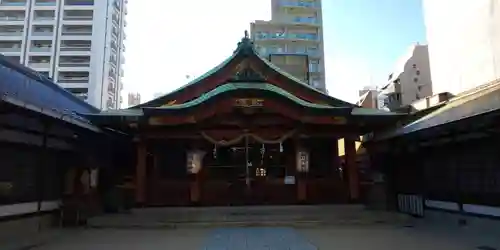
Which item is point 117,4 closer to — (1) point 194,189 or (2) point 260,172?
(2) point 260,172

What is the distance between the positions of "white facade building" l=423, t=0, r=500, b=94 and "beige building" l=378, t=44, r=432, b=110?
20480 mm

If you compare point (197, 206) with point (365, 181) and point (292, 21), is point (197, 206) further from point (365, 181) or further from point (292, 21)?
point (292, 21)

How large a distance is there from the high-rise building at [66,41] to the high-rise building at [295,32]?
25183mm

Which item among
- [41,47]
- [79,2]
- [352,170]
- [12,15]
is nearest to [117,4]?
[79,2]

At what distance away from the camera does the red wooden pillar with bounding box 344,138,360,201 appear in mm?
15220

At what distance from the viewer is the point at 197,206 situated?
15.1 m

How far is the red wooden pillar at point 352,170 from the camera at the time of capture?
1522cm

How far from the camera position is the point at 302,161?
1517 cm

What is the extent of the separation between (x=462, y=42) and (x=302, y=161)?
13208 millimetres

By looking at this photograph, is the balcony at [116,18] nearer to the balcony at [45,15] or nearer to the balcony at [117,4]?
the balcony at [117,4]

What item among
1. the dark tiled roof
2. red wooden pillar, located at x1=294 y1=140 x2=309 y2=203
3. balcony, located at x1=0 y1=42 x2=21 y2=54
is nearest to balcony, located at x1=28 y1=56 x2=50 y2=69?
balcony, located at x1=0 y1=42 x2=21 y2=54

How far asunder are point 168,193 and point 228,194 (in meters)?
2.52

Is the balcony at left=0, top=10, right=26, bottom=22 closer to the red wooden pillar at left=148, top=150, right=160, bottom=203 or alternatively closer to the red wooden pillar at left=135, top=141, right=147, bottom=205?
the red wooden pillar at left=148, top=150, right=160, bottom=203

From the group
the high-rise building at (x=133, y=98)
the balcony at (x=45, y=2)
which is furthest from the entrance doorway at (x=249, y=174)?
the high-rise building at (x=133, y=98)
